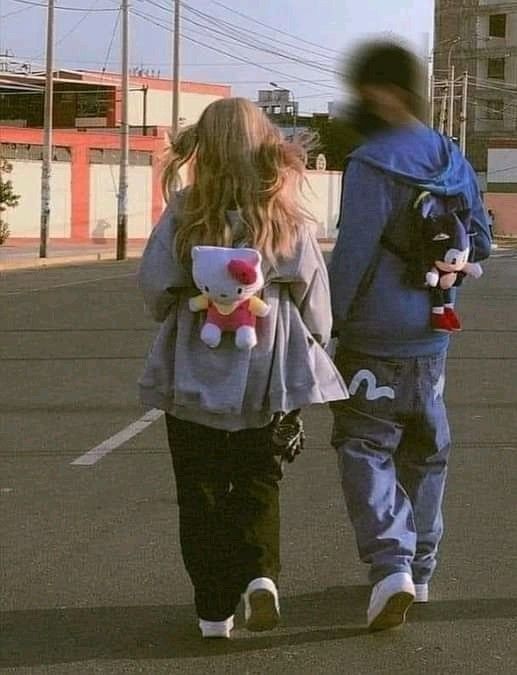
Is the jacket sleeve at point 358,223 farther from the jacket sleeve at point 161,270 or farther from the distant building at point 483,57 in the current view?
the distant building at point 483,57

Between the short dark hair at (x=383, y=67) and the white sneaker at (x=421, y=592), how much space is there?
67.7 inches

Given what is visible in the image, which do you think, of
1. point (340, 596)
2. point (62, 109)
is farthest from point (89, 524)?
point (62, 109)

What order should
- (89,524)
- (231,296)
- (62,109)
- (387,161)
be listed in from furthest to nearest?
(62,109) → (89,524) → (387,161) → (231,296)

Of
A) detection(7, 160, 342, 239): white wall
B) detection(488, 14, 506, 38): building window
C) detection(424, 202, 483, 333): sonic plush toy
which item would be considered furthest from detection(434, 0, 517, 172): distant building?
detection(424, 202, 483, 333): sonic plush toy

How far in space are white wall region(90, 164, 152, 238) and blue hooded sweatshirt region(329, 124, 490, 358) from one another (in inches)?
1982

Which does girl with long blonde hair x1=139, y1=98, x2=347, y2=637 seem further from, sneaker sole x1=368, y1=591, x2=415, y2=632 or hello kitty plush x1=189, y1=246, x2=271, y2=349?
sneaker sole x1=368, y1=591, x2=415, y2=632

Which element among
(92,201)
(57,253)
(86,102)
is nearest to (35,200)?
(92,201)

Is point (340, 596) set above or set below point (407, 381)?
below

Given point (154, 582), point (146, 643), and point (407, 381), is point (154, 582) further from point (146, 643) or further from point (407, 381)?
point (407, 381)

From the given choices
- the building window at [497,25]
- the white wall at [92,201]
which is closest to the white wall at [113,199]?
the white wall at [92,201]

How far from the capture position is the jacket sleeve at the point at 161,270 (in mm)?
4422

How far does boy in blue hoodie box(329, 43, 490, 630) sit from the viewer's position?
15.1 feet

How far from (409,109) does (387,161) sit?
212 millimetres

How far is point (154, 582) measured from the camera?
17.5 ft
